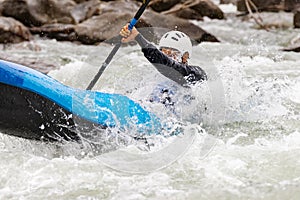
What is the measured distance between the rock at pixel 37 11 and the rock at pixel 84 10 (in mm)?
242

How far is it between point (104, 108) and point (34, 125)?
1.81ft

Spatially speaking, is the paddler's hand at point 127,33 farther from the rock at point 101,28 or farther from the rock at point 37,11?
the rock at point 37,11

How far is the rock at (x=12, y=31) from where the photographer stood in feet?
31.8

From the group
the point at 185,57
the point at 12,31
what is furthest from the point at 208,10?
the point at 185,57

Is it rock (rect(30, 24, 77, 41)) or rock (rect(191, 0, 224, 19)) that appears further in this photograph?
rock (rect(191, 0, 224, 19))

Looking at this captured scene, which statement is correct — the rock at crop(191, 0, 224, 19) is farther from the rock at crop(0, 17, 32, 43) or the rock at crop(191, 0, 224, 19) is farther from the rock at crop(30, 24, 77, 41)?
the rock at crop(0, 17, 32, 43)

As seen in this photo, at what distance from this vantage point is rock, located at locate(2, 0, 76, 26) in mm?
10906

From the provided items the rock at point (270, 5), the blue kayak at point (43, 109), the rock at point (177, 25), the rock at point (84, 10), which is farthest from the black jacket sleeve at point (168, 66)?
the rock at point (270, 5)

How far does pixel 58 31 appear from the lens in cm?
1066

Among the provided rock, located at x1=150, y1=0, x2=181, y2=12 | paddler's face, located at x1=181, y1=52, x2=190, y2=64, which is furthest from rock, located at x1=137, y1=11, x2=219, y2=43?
paddler's face, located at x1=181, y1=52, x2=190, y2=64

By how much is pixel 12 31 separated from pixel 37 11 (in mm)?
1444

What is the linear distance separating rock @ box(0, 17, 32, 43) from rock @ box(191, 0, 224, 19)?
519cm

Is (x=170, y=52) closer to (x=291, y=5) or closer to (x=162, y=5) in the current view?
(x=162, y=5)

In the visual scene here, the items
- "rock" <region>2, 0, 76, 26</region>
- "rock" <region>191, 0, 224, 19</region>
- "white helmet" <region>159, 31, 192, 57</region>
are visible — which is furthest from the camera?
"rock" <region>191, 0, 224, 19</region>
